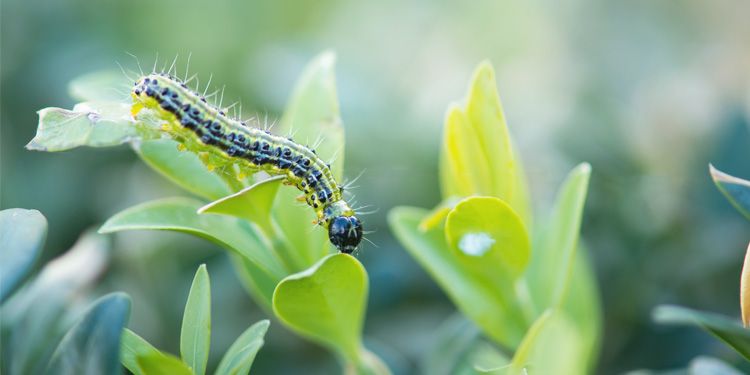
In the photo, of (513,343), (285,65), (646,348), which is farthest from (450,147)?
(285,65)

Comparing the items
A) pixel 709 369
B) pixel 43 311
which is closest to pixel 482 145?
pixel 709 369

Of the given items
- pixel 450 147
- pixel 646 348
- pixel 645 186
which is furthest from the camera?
pixel 645 186

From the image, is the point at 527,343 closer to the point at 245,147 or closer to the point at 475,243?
the point at 475,243

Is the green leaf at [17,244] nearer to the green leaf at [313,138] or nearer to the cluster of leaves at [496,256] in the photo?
the green leaf at [313,138]

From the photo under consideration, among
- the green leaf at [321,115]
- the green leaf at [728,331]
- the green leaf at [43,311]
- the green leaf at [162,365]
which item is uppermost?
the green leaf at [321,115]

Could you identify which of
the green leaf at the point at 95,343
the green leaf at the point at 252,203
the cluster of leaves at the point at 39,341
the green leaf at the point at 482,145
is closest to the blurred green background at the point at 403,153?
the green leaf at the point at 482,145

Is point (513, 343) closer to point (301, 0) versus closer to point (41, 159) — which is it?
point (41, 159)

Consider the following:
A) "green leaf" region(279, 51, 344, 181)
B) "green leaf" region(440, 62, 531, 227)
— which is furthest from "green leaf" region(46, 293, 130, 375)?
"green leaf" region(440, 62, 531, 227)
